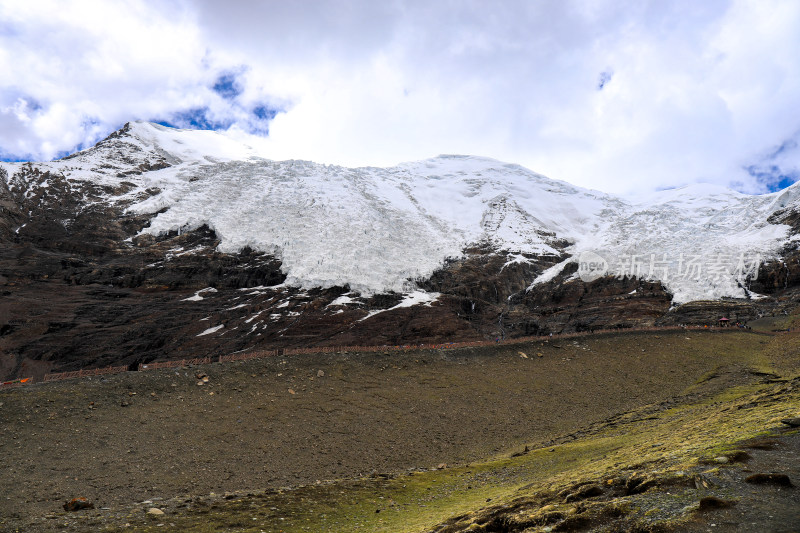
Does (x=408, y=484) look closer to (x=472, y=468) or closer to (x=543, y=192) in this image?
(x=472, y=468)

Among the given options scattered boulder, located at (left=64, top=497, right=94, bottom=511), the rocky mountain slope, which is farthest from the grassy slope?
the rocky mountain slope

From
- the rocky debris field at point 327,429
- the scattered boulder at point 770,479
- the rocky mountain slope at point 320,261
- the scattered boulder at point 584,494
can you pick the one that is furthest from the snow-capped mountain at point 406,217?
the scattered boulder at point 770,479

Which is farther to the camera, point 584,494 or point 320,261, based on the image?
point 320,261

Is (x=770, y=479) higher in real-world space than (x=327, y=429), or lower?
higher

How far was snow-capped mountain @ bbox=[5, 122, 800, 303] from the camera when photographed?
283ft

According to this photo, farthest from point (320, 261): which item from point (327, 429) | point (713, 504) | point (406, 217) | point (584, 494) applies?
point (713, 504)

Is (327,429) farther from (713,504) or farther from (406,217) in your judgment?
(406,217)

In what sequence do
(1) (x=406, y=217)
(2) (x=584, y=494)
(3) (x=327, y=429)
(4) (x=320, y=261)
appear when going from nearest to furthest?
(2) (x=584, y=494), (3) (x=327, y=429), (4) (x=320, y=261), (1) (x=406, y=217)

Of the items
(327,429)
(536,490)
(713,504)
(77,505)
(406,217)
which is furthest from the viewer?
(406,217)

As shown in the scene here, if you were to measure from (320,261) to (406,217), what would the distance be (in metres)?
35.4

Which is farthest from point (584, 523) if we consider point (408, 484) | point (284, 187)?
point (284, 187)

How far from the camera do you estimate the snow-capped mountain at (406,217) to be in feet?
283

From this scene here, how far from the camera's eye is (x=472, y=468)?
20.3m

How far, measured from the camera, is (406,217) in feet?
381
